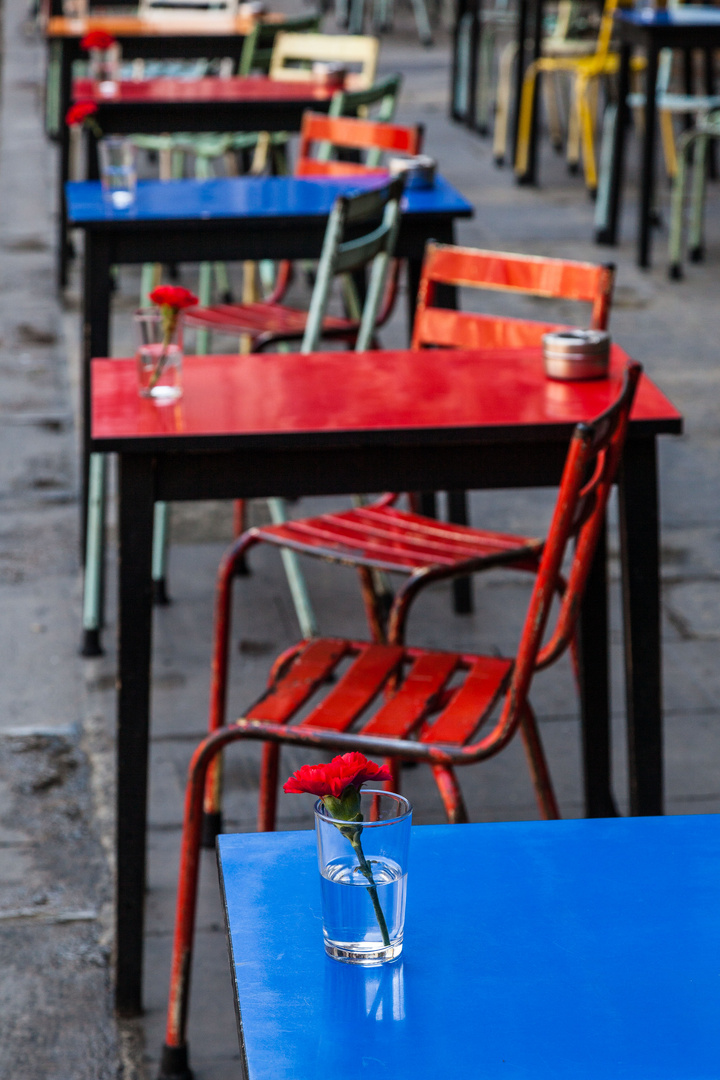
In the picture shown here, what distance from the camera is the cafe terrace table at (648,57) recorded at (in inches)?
250

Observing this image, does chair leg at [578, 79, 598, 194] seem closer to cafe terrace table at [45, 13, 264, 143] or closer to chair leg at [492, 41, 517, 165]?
chair leg at [492, 41, 517, 165]

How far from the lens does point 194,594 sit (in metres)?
3.67

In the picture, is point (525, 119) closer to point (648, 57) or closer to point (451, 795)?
point (648, 57)

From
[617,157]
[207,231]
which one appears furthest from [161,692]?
[617,157]

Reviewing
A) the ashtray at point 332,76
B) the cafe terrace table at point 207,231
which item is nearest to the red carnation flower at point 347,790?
the cafe terrace table at point 207,231

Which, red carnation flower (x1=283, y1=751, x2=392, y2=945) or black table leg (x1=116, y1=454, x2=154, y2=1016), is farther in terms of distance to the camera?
black table leg (x1=116, y1=454, x2=154, y2=1016)

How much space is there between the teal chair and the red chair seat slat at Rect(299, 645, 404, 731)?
0.89 m

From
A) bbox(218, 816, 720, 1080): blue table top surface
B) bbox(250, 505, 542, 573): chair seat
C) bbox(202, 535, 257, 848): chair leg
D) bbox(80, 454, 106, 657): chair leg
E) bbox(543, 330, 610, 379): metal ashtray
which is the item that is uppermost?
bbox(543, 330, 610, 379): metal ashtray

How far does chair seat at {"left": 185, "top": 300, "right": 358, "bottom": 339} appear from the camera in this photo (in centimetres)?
380

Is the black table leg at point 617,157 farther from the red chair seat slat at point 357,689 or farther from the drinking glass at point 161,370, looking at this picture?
the red chair seat slat at point 357,689

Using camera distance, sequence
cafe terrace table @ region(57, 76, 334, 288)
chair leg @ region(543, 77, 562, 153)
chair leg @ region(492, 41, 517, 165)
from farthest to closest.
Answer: chair leg @ region(543, 77, 562, 153) < chair leg @ region(492, 41, 517, 165) < cafe terrace table @ region(57, 76, 334, 288)

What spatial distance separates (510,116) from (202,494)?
7.21 m

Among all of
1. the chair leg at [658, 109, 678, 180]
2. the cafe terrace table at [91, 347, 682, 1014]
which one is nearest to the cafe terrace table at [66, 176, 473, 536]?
the cafe terrace table at [91, 347, 682, 1014]

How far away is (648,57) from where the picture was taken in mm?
6395
